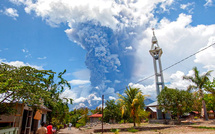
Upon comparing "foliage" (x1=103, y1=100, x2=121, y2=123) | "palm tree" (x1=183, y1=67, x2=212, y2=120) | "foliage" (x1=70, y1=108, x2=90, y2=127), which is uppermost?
"palm tree" (x1=183, y1=67, x2=212, y2=120)

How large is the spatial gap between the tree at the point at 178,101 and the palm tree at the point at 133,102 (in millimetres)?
8711

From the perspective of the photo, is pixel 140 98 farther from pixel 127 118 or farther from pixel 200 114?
pixel 200 114

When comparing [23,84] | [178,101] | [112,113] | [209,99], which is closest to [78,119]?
[112,113]

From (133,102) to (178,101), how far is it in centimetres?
1100

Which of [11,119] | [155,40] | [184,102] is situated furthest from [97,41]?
[11,119]

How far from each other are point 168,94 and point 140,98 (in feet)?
31.3

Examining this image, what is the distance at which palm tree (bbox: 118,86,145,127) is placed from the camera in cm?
2086

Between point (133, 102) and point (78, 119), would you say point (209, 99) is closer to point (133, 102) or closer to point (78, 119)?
point (133, 102)

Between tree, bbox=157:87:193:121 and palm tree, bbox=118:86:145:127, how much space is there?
28.6 ft

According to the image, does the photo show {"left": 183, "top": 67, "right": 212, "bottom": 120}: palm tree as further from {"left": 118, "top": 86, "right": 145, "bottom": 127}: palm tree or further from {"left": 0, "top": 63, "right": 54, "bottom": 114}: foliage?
{"left": 0, "top": 63, "right": 54, "bottom": 114}: foliage

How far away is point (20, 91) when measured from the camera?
6199mm

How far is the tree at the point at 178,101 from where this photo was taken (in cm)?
2595

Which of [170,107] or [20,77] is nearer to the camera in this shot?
[20,77]

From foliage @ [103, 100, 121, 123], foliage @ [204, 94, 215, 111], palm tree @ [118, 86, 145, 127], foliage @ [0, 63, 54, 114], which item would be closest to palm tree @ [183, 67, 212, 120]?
foliage @ [204, 94, 215, 111]
